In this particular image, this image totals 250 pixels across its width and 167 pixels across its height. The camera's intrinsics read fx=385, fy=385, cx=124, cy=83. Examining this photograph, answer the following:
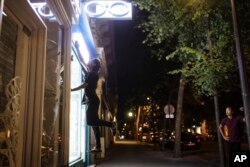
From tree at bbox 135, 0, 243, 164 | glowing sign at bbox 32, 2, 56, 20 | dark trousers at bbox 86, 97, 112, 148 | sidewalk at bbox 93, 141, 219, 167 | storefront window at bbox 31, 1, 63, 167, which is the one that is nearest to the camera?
glowing sign at bbox 32, 2, 56, 20

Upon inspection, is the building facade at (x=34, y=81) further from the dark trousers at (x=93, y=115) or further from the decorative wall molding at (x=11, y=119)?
the dark trousers at (x=93, y=115)

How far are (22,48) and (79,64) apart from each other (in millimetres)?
7126

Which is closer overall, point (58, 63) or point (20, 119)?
point (20, 119)

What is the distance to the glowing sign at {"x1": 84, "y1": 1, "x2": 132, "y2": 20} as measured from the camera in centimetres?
1163

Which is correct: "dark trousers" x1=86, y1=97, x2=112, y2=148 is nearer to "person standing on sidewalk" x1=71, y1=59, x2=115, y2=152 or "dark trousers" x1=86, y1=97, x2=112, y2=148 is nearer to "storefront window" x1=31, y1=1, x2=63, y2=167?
"person standing on sidewalk" x1=71, y1=59, x2=115, y2=152

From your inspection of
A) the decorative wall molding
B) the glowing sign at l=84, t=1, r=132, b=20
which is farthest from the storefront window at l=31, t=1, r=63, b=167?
the glowing sign at l=84, t=1, r=132, b=20

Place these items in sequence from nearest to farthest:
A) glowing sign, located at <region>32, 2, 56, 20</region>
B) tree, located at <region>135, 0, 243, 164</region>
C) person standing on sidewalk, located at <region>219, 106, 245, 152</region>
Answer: glowing sign, located at <region>32, 2, 56, 20</region> < person standing on sidewalk, located at <region>219, 106, 245, 152</region> < tree, located at <region>135, 0, 243, 164</region>

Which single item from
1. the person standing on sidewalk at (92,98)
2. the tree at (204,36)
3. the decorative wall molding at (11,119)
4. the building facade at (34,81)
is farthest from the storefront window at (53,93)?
the tree at (204,36)

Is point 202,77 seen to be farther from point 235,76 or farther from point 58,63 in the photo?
point 58,63

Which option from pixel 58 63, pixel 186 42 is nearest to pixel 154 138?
pixel 186 42

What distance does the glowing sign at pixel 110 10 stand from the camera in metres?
11.6

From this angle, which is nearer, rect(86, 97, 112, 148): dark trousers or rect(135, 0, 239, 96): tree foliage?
rect(86, 97, 112, 148): dark trousers

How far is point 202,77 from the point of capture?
41.7ft

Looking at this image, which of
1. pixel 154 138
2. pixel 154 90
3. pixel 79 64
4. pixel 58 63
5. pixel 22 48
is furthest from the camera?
pixel 154 138
